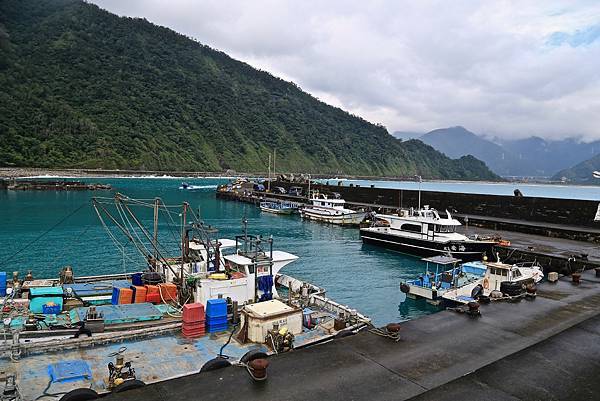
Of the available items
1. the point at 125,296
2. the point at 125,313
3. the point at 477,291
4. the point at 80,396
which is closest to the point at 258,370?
the point at 80,396

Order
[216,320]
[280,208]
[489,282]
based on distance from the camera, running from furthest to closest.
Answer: [280,208] → [489,282] → [216,320]

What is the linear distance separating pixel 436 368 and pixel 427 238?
29878mm

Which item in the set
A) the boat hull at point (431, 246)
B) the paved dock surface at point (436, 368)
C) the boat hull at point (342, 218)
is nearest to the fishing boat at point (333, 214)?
the boat hull at point (342, 218)

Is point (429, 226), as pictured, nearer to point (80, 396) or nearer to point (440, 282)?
point (440, 282)

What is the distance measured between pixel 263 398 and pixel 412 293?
62.1 feet

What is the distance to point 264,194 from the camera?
9369 cm

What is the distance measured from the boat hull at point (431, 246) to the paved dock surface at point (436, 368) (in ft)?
68.3

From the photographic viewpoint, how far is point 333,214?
202ft

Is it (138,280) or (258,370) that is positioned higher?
(258,370)

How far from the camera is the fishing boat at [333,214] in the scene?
60906 mm

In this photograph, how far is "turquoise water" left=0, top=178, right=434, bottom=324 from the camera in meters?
28.0

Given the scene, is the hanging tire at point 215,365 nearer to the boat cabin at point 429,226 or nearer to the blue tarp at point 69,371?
the blue tarp at point 69,371

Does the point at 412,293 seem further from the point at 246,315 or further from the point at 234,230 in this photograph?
the point at 234,230

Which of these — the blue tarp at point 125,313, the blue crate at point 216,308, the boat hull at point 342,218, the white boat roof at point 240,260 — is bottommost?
the boat hull at point 342,218
